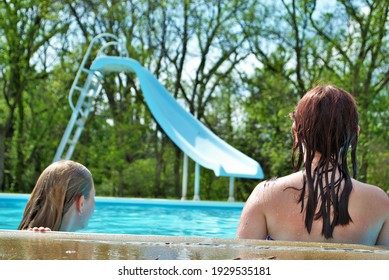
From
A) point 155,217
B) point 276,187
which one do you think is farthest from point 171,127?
point 276,187

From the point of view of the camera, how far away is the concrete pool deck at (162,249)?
1512mm

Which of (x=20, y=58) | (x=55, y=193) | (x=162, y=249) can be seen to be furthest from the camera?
(x=20, y=58)

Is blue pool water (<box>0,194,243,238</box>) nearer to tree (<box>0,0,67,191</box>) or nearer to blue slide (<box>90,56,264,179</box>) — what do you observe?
blue slide (<box>90,56,264,179</box>)

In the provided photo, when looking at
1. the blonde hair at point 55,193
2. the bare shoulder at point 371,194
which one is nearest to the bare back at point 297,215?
the bare shoulder at point 371,194

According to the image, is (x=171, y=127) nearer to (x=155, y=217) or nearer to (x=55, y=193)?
(x=155, y=217)

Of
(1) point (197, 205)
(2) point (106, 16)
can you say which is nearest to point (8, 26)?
(2) point (106, 16)

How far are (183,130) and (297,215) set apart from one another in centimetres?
875

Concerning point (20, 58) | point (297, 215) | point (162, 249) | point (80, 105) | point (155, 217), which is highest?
point (20, 58)

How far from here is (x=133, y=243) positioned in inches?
70.4

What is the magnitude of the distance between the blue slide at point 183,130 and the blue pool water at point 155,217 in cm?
71

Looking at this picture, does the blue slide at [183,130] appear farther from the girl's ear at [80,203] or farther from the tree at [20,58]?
the girl's ear at [80,203]

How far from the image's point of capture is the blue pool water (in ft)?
20.5

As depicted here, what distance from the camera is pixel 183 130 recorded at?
10484 millimetres

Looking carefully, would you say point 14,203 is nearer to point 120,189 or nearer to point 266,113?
point 120,189
